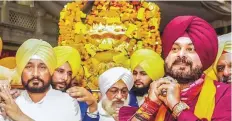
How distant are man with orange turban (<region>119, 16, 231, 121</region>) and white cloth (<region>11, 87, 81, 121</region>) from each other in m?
0.31

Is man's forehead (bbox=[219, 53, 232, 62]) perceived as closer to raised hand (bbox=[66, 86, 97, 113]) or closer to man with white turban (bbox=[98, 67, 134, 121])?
man with white turban (bbox=[98, 67, 134, 121])

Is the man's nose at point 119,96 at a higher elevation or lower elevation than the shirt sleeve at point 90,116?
higher

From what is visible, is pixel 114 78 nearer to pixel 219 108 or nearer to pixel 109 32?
pixel 109 32

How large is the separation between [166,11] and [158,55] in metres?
1.35

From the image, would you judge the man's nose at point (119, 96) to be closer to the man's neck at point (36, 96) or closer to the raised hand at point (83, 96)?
the raised hand at point (83, 96)

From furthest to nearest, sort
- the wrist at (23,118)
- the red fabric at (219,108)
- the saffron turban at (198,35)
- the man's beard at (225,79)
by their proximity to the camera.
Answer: the man's beard at (225,79) < the wrist at (23,118) < the saffron turban at (198,35) < the red fabric at (219,108)

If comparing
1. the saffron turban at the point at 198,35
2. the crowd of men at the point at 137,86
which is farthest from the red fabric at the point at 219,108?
the saffron turban at the point at 198,35

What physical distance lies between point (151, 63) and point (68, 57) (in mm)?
337

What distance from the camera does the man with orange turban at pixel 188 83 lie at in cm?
142

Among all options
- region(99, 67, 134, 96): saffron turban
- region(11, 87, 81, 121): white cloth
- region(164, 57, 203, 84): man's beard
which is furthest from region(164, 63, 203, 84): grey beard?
region(11, 87, 81, 121): white cloth

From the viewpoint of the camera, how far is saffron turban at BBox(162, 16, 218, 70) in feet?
4.86

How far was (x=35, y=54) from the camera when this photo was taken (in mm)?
1624

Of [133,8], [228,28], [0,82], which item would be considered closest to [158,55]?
[133,8]

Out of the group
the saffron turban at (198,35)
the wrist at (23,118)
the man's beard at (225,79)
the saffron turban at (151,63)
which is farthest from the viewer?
the man's beard at (225,79)
